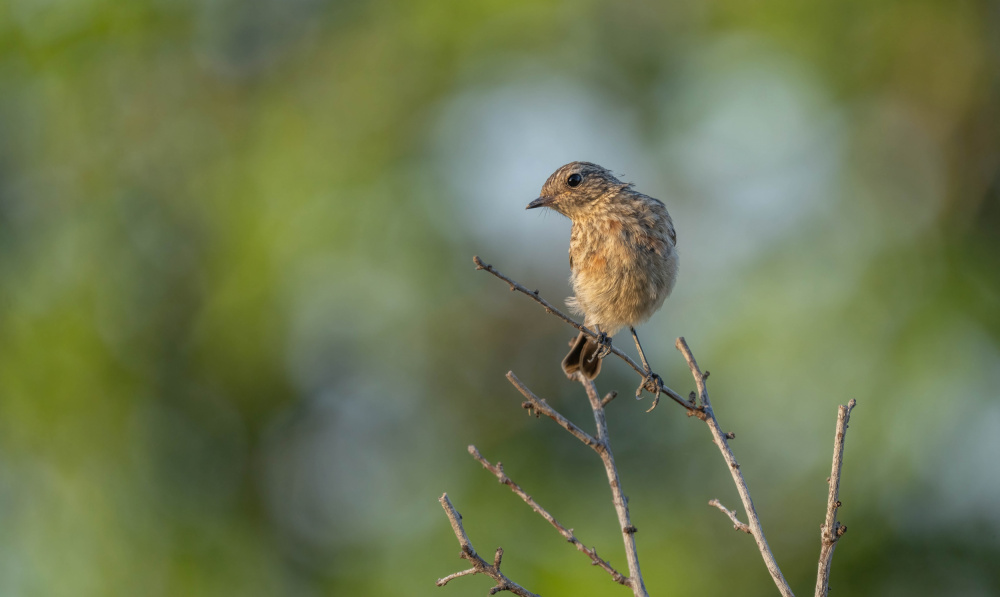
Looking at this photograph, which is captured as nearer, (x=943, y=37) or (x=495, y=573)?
(x=495, y=573)

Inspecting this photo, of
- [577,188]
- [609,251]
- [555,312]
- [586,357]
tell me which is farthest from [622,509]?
[577,188]

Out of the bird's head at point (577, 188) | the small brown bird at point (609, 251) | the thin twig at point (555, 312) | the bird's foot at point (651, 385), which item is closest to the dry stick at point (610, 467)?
the thin twig at point (555, 312)

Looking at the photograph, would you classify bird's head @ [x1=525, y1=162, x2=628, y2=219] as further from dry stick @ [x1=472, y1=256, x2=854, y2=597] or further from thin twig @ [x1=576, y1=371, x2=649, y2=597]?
thin twig @ [x1=576, y1=371, x2=649, y2=597]

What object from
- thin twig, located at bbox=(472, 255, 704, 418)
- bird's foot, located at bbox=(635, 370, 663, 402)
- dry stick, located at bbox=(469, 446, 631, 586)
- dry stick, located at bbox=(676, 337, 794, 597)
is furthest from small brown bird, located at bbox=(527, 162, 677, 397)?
dry stick, located at bbox=(469, 446, 631, 586)

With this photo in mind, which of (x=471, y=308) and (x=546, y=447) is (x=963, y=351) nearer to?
(x=546, y=447)

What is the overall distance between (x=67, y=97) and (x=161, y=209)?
5.97ft

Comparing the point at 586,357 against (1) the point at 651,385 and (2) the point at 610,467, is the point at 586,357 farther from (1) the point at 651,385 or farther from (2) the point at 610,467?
(2) the point at 610,467

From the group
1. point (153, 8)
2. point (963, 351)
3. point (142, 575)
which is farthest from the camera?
point (153, 8)

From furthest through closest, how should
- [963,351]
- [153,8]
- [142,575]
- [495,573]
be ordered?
[153,8] < [142,575] < [963,351] < [495,573]

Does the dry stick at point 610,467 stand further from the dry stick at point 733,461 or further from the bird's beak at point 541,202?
the bird's beak at point 541,202

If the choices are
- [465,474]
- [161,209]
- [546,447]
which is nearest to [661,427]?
[546,447]

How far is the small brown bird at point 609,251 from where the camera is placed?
5.43 meters

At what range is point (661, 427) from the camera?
29.0ft

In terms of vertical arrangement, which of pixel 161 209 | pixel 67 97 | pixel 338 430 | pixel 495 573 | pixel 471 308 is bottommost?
pixel 495 573
